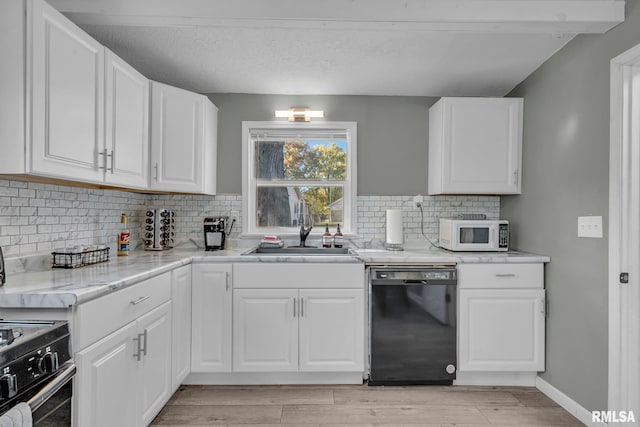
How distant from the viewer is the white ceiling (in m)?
1.95

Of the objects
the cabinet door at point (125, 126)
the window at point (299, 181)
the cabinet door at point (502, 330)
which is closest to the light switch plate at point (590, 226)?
the cabinet door at point (502, 330)

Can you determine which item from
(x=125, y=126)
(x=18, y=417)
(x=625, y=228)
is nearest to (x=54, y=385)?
(x=18, y=417)

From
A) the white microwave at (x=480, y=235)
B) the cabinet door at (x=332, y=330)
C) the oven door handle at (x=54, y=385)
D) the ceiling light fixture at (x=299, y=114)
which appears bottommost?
the cabinet door at (x=332, y=330)

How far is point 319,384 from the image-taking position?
2.71 metres

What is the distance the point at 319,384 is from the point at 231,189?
5.84 ft

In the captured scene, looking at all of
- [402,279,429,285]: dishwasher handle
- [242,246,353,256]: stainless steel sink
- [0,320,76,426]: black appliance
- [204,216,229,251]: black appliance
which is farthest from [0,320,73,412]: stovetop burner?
[402,279,429,285]: dishwasher handle

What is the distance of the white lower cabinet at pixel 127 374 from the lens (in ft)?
4.82

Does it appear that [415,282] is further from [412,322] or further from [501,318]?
[501,318]

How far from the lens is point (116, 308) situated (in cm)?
167

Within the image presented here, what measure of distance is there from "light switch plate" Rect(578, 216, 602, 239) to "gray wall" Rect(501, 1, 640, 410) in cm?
4

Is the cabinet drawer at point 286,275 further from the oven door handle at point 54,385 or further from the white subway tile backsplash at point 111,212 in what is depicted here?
the oven door handle at point 54,385

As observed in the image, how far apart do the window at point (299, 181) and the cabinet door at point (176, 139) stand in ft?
1.88

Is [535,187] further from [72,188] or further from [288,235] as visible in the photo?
[72,188]

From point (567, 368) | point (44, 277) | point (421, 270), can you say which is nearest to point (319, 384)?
point (421, 270)
